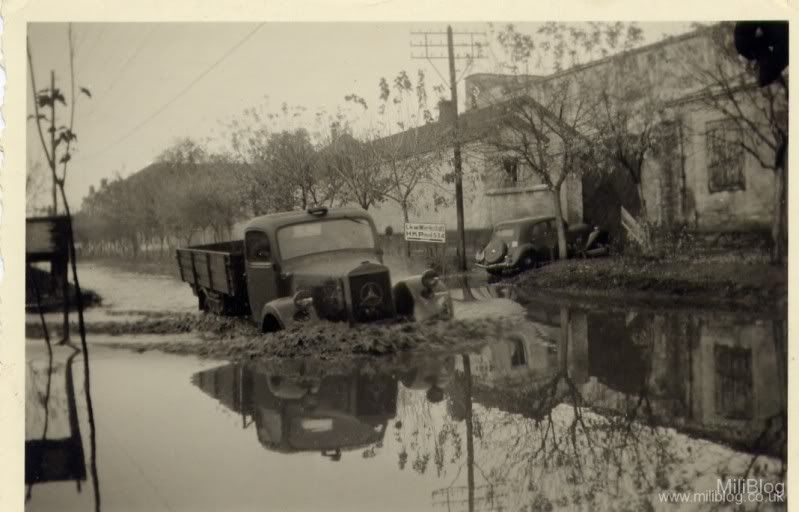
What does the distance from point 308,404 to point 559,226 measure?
2.17m

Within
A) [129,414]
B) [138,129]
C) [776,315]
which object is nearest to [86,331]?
[129,414]

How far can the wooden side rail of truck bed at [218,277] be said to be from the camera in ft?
14.6

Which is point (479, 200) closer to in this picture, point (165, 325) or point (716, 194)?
point (716, 194)

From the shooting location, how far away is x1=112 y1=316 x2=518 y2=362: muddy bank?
3990 mm

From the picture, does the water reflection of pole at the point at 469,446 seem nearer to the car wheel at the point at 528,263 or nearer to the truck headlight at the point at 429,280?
the truck headlight at the point at 429,280

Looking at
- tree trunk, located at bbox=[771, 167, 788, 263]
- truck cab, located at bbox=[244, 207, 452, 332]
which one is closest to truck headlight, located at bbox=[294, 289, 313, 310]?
truck cab, located at bbox=[244, 207, 452, 332]

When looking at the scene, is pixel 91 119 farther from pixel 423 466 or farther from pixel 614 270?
pixel 614 270

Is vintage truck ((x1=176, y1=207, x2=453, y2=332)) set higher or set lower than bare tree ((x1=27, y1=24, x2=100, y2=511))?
lower

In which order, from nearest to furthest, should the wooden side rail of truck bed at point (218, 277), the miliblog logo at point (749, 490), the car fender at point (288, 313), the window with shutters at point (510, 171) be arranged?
the miliblog logo at point (749, 490) → the car fender at point (288, 313) → the wooden side rail of truck bed at point (218, 277) → the window with shutters at point (510, 171)

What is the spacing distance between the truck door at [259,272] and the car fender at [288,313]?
142mm

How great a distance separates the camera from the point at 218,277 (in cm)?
446

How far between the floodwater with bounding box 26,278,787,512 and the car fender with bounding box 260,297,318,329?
27cm

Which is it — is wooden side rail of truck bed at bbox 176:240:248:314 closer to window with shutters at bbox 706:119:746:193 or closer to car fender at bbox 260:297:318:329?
car fender at bbox 260:297:318:329

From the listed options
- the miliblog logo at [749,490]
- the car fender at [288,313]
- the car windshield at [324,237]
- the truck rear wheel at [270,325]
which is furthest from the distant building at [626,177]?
the miliblog logo at [749,490]
